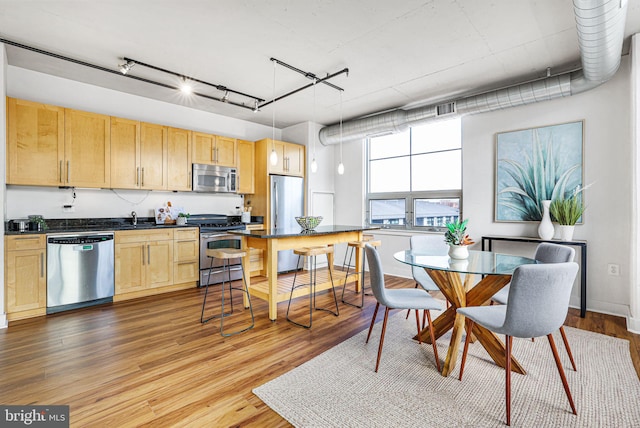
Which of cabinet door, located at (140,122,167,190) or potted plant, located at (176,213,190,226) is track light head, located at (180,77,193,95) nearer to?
cabinet door, located at (140,122,167,190)

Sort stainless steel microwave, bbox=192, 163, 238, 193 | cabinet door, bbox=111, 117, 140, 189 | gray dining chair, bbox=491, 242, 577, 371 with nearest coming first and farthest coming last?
gray dining chair, bbox=491, 242, 577, 371 → cabinet door, bbox=111, 117, 140, 189 → stainless steel microwave, bbox=192, 163, 238, 193

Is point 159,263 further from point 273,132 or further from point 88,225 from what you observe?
point 273,132

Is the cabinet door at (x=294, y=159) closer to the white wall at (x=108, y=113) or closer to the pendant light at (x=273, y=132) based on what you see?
the pendant light at (x=273, y=132)

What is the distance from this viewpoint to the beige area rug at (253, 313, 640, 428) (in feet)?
5.67

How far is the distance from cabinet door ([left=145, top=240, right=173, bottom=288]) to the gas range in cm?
59

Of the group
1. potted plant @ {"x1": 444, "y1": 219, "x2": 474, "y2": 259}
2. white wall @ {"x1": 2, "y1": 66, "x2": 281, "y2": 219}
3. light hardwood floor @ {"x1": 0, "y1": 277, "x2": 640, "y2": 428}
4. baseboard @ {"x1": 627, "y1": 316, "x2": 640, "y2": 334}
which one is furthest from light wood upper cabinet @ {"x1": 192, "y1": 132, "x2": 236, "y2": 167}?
baseboard @ {"x1": 627, "y1": 316, "x2": 640, "y2": 334}

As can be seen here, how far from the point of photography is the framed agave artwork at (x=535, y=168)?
3744mm

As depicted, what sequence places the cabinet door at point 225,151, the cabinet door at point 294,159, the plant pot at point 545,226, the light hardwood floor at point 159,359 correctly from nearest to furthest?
the light hardwood floor at point 159,359, the plant pot at point 545,226, the cabinet door at point 225,151, the cabinet door at point 294,159

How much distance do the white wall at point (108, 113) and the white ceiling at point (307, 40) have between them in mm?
203

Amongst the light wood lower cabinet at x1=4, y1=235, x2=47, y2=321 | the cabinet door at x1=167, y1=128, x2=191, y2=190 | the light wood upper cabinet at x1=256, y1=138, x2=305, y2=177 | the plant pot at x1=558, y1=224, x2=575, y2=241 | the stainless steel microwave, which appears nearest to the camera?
the light wood lower cabinet at x1=4, y1=235, x2=47, y2=321

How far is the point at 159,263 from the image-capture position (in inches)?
167

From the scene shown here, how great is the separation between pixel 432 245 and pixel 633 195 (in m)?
2.01

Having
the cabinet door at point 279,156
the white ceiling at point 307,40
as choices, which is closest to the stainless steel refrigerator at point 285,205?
the cabinet door at point 279,156

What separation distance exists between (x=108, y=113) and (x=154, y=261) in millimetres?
2256
